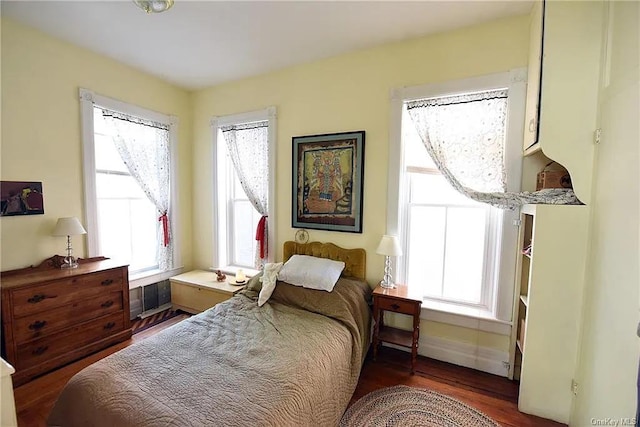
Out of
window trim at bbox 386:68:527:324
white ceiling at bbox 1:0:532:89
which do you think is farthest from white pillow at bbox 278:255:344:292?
white ceiling at bbox 1:0:532:89

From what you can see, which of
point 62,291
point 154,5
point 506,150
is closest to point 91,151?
point 62,291

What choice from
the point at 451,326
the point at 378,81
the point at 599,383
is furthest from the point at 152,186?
the point at 599,383

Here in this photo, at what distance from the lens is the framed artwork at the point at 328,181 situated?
265 centimetres

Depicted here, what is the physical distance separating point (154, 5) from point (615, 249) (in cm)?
314

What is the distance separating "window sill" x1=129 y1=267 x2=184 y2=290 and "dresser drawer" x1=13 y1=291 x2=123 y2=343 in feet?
1.47

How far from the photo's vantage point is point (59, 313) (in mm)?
2266

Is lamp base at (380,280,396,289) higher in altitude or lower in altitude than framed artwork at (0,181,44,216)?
lower

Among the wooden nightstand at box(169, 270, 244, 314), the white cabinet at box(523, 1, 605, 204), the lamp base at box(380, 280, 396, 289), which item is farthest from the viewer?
the wooden nightstand at box(169, 270, 244, 314)

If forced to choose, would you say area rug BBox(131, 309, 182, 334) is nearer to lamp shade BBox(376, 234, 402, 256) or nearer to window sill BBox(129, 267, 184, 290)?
window sill BBox(129, 267, 184, 290)

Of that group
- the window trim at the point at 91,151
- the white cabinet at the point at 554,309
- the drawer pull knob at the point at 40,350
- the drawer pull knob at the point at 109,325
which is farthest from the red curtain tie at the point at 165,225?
the white cabinet at the point at 554,309

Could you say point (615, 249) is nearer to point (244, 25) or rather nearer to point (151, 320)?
point (244, 25)

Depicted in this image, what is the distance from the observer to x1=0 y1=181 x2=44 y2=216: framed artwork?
7.16 ft

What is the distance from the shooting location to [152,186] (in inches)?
128

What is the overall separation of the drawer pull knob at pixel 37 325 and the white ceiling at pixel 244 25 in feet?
7.94
